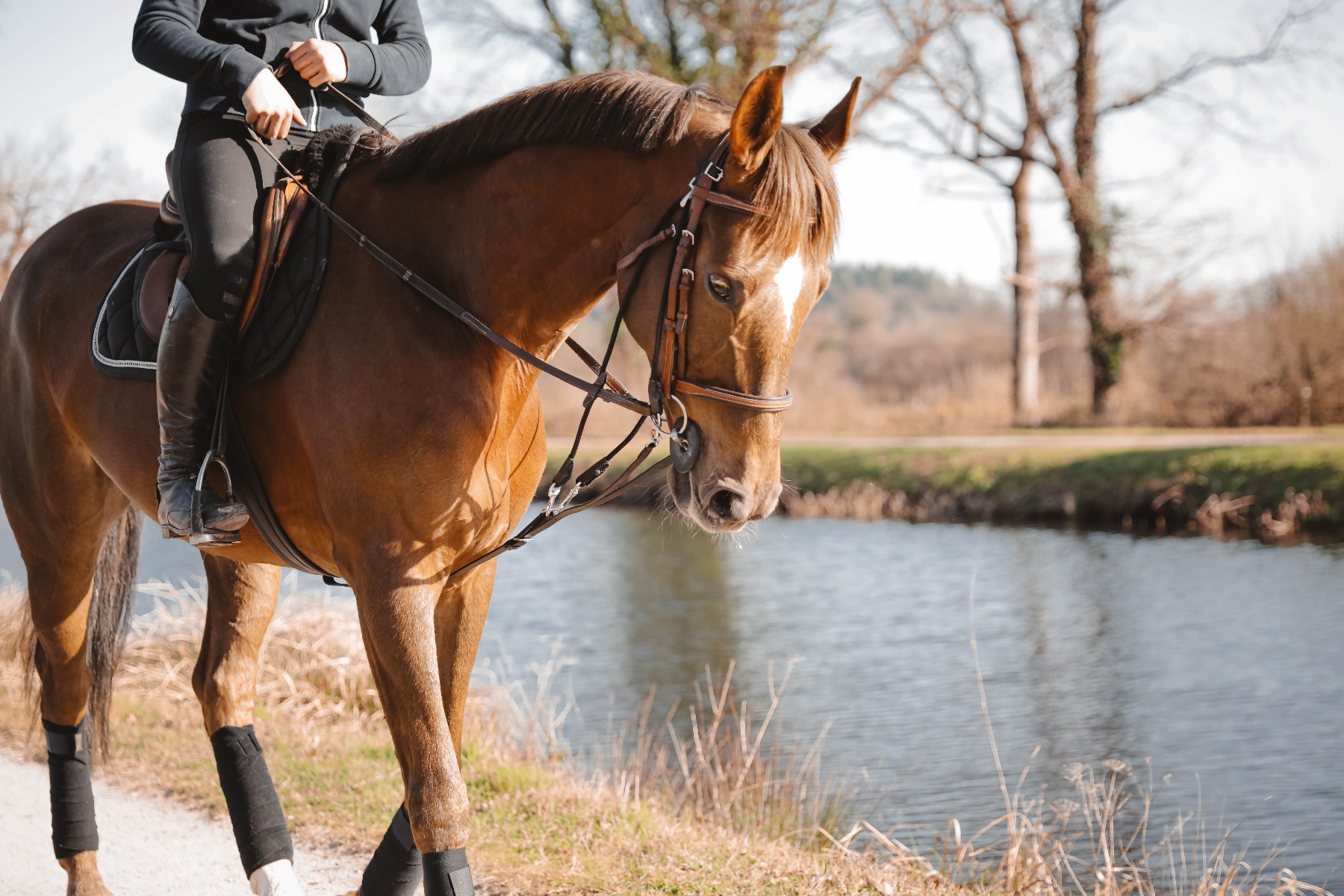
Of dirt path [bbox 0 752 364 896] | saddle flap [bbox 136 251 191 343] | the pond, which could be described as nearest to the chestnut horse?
saddle flap [bbox 136 251 191 343]

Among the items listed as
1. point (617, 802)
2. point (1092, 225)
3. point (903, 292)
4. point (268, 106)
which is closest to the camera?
point (268, 106)

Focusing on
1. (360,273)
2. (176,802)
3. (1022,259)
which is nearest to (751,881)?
(360,273)

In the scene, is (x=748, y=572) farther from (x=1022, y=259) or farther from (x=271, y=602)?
(x=1022, y=259)

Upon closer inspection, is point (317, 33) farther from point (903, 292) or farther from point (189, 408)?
point (903, 292)

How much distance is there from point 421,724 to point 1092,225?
84.7 feet

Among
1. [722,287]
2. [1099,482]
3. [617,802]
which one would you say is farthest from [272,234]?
[1099,482]

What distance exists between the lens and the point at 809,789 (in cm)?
697

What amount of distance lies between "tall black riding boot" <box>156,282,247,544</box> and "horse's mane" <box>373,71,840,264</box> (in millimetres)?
671

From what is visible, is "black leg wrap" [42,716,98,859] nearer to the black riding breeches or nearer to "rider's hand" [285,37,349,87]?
the black riding breeches

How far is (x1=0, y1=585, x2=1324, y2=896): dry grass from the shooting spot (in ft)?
14.3

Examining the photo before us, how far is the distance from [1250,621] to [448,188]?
394 inches

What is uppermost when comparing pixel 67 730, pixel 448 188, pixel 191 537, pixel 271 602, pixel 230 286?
pixel 448 188

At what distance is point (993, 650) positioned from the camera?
1059 cm

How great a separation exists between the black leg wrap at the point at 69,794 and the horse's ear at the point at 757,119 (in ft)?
11.3
